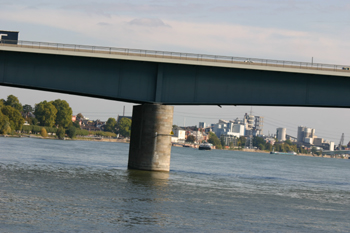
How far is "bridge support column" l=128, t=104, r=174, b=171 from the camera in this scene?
50.0m

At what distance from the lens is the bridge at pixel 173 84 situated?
47781 millimetres

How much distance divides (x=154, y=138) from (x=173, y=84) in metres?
5.85

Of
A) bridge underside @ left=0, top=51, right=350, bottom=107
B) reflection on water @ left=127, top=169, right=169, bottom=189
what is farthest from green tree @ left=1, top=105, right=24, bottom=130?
bridge underside @ left=0, top=51, right=350, bottom=107

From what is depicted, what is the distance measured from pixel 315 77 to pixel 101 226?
3404 centimetres

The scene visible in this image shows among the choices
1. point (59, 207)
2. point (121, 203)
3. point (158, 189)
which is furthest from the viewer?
point (158, 189)

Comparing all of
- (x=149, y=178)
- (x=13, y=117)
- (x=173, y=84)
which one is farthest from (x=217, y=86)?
(x=13, y=117)

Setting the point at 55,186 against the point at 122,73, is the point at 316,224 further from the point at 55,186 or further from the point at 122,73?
the point at 122,73

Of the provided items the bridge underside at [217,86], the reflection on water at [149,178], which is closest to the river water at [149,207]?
the reflection on water at [149,178]

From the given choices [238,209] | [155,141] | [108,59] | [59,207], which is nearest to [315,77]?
[155,141]

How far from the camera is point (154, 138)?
50094 millimetres

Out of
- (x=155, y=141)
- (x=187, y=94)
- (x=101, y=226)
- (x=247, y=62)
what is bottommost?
(x=101, y=226)

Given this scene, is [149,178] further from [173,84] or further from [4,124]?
[4,124]

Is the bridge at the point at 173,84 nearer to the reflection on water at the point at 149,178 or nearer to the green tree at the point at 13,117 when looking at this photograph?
the reflection on water at the point at 149,178

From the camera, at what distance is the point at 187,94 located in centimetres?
4938
